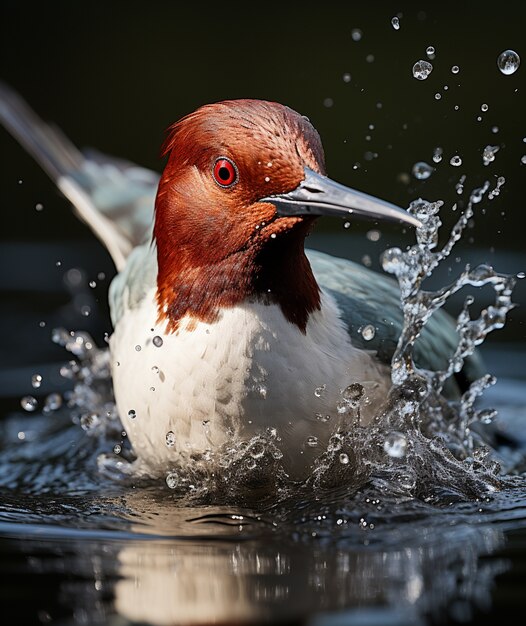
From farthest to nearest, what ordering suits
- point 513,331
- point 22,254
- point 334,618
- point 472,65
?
point 472,65, point 22,254, point 513,331, point 334,618

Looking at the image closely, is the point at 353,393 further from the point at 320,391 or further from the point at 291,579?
the point at 291,579

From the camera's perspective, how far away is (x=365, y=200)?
316 cm

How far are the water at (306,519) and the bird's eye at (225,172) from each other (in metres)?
0.67

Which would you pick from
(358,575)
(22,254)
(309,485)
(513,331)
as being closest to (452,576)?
(358,575)

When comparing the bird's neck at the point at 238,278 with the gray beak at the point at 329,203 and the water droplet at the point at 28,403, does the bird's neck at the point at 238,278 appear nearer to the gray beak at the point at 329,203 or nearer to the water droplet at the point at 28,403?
the gray beak at the point at 329,203

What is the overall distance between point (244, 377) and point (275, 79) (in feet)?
20.0

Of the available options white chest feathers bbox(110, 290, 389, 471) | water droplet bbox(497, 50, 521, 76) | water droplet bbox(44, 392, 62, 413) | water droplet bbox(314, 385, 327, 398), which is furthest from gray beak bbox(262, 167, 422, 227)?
water droplet bbox(44, 392, 62, 413)

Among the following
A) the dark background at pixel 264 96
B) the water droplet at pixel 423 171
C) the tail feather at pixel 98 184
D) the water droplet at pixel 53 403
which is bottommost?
the water droplet at pixel 53 403

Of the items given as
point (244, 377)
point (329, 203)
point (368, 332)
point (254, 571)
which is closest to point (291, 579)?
point (254, 571)

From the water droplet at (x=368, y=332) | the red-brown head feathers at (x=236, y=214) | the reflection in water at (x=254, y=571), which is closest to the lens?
the reflection in water at (x=254, y=571)

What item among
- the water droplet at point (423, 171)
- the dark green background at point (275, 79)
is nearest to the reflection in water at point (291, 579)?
the water droplet at point (423, 171)

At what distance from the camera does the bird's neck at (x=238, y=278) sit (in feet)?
10.9

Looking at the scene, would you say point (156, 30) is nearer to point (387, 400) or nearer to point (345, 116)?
point (345, 116)

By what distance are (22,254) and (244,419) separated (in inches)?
163
